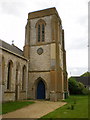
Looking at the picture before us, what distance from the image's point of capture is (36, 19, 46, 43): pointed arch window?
26.2m

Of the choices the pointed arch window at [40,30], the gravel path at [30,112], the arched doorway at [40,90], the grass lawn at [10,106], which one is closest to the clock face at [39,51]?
the pointed arch window at [40,30]

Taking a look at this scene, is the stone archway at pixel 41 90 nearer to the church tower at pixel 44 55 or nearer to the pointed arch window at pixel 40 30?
the church tower at pixel 44 55

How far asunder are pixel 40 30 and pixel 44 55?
4.98 meters

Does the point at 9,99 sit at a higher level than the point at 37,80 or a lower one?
lower

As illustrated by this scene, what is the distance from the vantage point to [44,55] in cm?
2494

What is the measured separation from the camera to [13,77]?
64.7 ft

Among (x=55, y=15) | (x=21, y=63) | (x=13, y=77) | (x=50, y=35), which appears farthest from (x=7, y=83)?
(x=55, y=15)

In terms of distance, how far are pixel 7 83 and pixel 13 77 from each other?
118 centimetres

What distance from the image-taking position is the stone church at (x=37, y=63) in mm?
19797

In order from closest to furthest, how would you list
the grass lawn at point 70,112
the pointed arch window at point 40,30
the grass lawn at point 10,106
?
1. the grass lawn at point 70,112
2. the grass lawn at point 10,106
3. the pointed arch window at point 40,30

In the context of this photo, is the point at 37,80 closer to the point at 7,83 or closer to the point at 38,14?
the point at 7,83

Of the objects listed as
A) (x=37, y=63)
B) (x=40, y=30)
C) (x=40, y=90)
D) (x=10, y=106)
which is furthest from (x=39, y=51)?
(x=10, y=106)

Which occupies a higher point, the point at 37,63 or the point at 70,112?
the point at 37,63

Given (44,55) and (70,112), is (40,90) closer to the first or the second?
(44,55)
